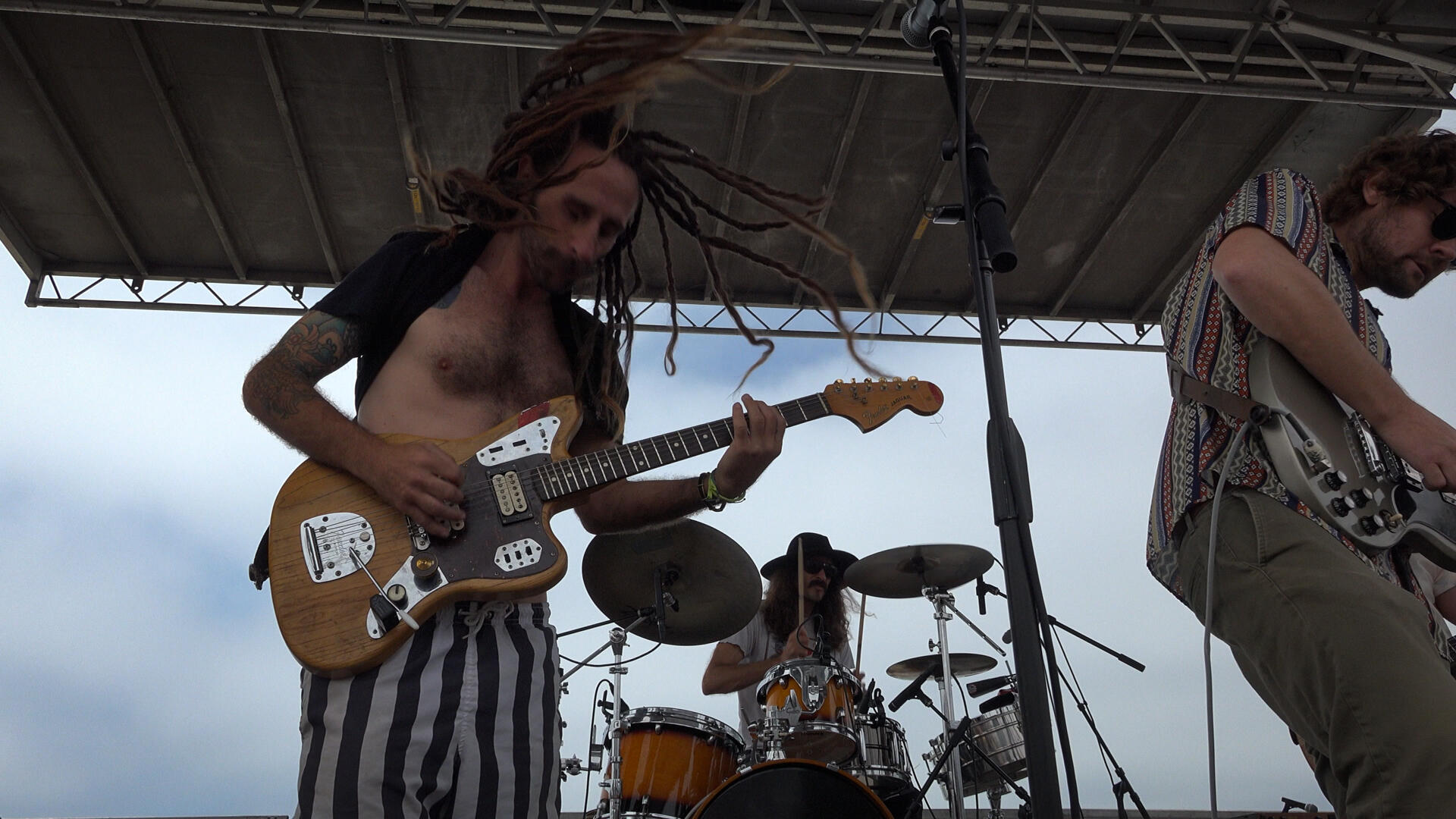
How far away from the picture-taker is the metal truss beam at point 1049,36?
6.23 metres

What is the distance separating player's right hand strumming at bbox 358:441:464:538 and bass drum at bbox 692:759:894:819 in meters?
2.35

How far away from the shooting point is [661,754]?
483 cm

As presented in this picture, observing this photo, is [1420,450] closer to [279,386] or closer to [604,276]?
[604,276]

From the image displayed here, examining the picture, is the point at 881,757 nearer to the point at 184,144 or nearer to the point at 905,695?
the point at 905,695

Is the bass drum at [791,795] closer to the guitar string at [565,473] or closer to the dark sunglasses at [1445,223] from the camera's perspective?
the guitar string at [565,473]

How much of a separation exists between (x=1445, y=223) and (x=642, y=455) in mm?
1998

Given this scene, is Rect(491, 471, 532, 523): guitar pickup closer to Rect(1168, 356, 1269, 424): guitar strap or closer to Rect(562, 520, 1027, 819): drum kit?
Rect(1168, 356, 1269, 424): guitar strap

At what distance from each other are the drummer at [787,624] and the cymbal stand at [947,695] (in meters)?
0.64

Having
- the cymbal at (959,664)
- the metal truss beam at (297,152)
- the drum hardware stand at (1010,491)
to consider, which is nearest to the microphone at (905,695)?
the cymbal at (959,664)

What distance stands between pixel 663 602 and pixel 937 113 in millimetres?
4394

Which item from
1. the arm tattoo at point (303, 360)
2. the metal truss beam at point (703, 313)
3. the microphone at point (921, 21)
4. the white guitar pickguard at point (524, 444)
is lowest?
the white guitar pickguard at point (524, 444)

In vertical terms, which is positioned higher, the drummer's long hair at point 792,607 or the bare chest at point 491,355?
the drummer's long hair at point 792,607

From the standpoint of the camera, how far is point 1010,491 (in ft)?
5.84

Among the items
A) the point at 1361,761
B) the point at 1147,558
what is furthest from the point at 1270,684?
the point at 1147,558
